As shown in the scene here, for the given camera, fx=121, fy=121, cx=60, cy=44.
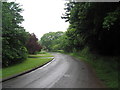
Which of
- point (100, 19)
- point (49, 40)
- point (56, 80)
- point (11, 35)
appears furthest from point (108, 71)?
point (49, 40)

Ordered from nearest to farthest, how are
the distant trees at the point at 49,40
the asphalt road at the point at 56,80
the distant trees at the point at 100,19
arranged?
the asphalt road at the point at 56,80
the distant trees at the point at 100,19
the distant trees at the point at 49,40

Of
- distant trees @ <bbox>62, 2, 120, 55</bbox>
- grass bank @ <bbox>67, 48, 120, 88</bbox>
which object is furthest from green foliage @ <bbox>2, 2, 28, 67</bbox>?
grass bank @ <bbox>67, 48, 120, 88</bbox>

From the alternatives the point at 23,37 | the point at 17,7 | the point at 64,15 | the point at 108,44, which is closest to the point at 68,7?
the point at 64,15

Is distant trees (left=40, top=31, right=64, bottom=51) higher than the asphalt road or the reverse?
higher

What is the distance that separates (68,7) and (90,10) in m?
4.82

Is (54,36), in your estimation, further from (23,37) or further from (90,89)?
(90,89)

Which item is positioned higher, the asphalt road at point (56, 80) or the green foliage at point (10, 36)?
the green foliage at point (10, 36)

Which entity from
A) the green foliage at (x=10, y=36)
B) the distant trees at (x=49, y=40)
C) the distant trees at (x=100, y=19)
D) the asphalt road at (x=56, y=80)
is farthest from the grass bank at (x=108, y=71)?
the distant trees at (x=49, y=40)

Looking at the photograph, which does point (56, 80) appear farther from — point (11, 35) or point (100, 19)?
point (11, 35)

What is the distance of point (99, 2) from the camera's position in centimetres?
738

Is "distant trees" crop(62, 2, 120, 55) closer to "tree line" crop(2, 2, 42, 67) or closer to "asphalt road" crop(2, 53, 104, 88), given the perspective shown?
"asphalt road" crop(2, 53, 104, 88)

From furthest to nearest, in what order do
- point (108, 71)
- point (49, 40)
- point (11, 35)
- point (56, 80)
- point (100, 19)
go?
point (49, 40) < point (11, 35) < point (108, 71) < point (100, 19) < point (56, 80)

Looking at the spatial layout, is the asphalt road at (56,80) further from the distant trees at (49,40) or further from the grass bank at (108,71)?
the distant trees at (49,40)

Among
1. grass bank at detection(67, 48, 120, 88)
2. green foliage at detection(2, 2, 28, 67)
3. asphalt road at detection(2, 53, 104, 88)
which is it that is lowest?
asphalt road at detection(2, 53, 104, 88)
